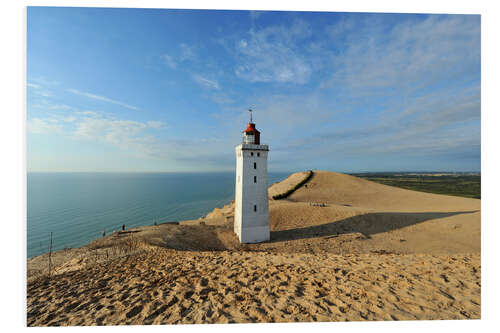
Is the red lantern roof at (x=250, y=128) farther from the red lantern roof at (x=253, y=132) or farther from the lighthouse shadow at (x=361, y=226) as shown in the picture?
the lighthouse shadow at (x=361, y=226)

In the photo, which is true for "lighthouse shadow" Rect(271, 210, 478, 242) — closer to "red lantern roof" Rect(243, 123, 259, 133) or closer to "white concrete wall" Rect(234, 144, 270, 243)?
"white concrete wall" Rect(234, 144, 270, 243)

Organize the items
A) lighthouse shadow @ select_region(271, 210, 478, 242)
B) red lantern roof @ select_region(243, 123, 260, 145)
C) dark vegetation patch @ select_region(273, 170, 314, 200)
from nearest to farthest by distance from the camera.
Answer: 1. red lantern roof @ select_region(243, 123, 260, 145)
2. lighthouse shadow @ select_region(271, 210, 478, 242)
3. dark vegetation patch @ select_region(273, 170, 314, 200)

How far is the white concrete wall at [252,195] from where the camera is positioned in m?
12.5

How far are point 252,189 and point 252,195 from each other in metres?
0.44

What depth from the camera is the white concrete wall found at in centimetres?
1246

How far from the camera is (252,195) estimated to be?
12.7 metres

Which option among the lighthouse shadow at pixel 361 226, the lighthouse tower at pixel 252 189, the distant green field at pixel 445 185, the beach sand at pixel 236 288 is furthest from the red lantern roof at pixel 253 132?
the distant green field at pixel 445 185

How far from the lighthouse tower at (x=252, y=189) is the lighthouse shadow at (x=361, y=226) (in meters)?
1.77

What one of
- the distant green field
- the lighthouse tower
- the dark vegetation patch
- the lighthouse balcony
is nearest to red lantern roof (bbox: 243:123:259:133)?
the lighthouse tower

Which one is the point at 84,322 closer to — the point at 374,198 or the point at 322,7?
the point at 322,7

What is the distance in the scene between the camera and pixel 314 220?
15844 millimetres

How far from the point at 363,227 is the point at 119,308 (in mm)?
16092

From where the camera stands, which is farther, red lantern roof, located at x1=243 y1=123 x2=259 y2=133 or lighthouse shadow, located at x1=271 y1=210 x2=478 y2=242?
lighthouse shadow, located at x1=271 y1=210 x2=478 y2=242

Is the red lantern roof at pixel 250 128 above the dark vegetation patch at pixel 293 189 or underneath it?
above
